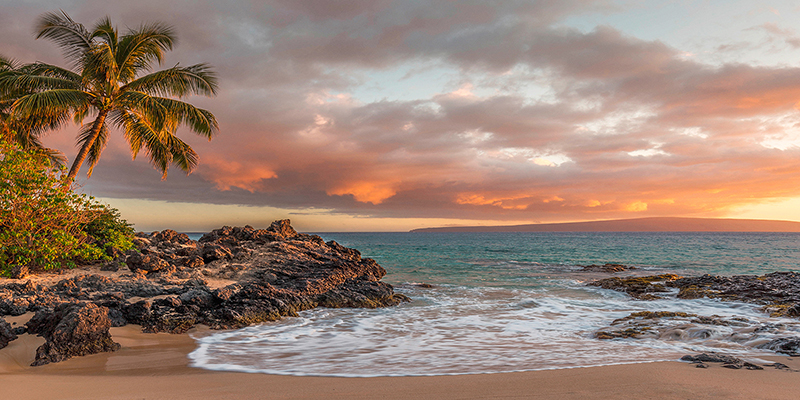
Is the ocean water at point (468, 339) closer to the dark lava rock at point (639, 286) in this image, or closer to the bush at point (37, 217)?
the dark lava rock at point (639, 286)

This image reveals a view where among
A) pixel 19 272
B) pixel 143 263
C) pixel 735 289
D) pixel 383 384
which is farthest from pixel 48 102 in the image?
pixel 735 289

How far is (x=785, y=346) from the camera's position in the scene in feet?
21.9

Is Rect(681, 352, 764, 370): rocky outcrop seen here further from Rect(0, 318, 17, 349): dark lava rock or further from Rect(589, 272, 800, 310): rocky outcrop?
Rect(0, 318, 17, 349): dark lava rock

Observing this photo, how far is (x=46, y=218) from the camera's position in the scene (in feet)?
37.0

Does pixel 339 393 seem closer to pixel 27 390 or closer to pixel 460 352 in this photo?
pixel 460 352

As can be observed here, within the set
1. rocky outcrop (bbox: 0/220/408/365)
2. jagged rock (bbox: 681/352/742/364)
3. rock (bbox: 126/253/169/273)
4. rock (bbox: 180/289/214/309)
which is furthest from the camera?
rock (bbox: 126/253/169/273)

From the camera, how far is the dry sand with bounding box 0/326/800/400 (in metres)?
4.50

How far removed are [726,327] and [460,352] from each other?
6.12m

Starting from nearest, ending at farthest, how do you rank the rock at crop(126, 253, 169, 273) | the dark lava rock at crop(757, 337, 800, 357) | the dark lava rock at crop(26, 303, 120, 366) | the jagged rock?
the jagged rock
the dark lava rock at crop(26, 303, 120, 366)
the dark lava rock at crop(757, 337, 800, 357)
the rock at crop(126, 253, 169, 273)

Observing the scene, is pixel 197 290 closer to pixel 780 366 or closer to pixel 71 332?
pixel 71 332

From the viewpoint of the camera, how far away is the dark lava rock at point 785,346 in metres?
6.47

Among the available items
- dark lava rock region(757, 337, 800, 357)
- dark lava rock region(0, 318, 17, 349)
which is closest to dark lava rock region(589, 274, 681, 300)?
dark lava rock region(757, 337, 800, 357)

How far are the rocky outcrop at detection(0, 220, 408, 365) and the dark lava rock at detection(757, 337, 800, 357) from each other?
28.9 feet

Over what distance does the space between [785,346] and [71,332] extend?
1150cm
